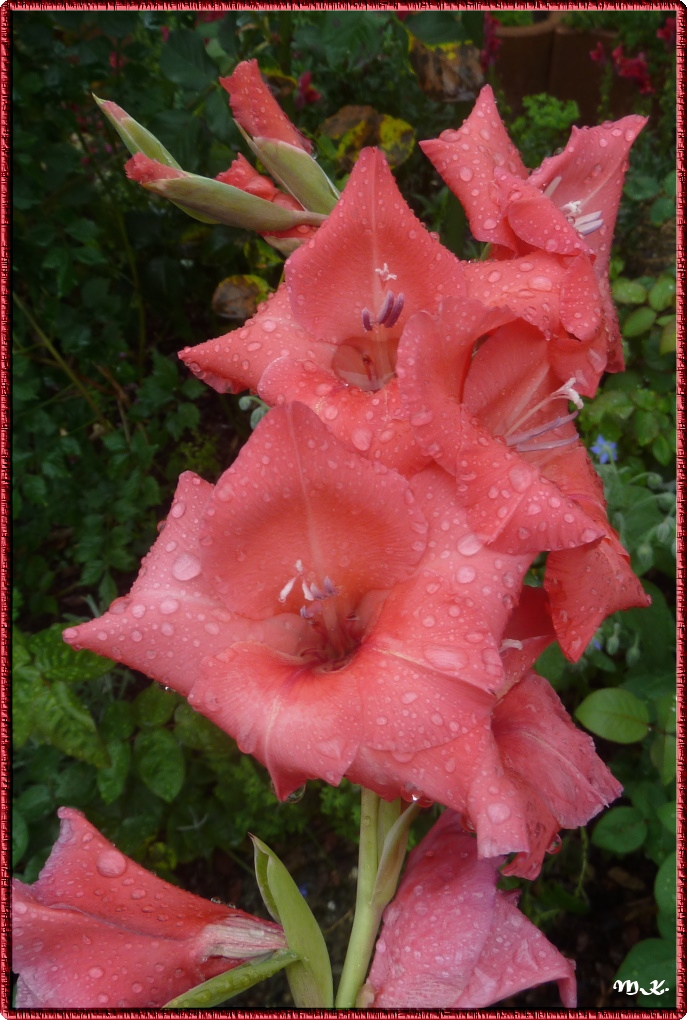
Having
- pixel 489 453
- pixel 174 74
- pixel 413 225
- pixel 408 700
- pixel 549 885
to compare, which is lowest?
pixel 549 885

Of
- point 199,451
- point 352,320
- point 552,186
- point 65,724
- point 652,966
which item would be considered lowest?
point 652,966

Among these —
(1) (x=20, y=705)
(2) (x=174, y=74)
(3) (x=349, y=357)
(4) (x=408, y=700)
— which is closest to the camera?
(4) (x=408, y=700)

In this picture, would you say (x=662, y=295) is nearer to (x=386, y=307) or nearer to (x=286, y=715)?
(x=386, y=307)

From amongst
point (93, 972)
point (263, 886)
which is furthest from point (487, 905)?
point (93, 972)

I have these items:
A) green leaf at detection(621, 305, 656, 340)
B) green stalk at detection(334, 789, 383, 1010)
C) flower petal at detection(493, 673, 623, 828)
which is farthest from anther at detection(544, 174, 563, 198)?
green leaf at detection(621, 305, 656, 340)

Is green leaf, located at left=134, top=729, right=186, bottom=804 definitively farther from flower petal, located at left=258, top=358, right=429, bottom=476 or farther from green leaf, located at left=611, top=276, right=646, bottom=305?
green leaf, located at left=611, top=276, right=646, bottom=305

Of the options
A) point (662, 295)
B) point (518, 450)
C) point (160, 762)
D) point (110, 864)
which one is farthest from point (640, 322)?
point (110, 864)

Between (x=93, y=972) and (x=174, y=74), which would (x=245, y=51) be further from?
(x=93, y=972)
